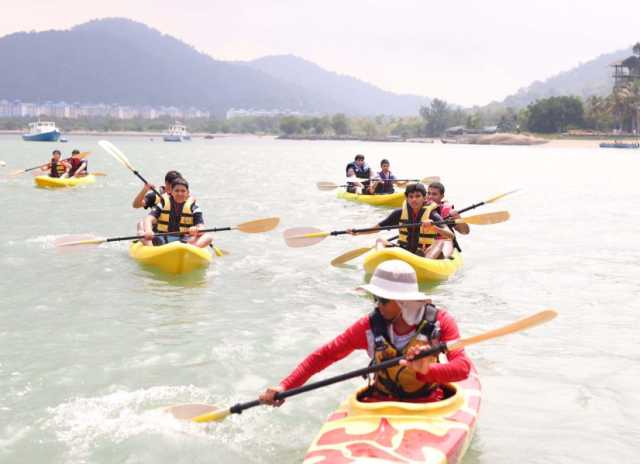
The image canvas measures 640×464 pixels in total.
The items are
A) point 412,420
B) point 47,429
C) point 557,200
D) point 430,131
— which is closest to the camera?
point 412,420

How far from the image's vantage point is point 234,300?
945cm

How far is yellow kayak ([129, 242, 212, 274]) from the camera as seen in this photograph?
9969 millimetres

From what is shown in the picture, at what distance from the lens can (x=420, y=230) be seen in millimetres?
10070

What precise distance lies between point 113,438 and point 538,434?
3243mm

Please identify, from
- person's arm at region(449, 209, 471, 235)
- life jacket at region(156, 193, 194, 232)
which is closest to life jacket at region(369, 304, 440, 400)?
person's arm at region(449, 209, 471, 235)

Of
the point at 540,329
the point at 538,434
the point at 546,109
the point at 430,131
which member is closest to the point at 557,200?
the point at 540,329

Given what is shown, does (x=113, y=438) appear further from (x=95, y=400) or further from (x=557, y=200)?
(x=557, y=200)

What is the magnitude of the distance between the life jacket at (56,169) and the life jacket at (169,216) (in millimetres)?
13595

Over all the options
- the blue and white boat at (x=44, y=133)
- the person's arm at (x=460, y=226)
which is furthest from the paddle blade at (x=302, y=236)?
the blue and white boat at (x=44, y=133)

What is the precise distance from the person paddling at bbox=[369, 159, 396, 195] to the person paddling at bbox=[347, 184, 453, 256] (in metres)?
8.90

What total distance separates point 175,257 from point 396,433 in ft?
20.8

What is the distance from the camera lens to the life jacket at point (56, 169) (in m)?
22.5

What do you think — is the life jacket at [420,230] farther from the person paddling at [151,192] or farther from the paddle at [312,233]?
the person paddling at [151,192]

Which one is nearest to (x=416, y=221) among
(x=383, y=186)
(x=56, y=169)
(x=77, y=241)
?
(x=77, y=241)
